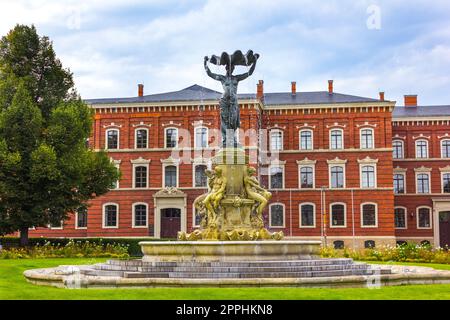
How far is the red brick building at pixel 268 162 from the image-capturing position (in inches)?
2111

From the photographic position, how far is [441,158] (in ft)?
193

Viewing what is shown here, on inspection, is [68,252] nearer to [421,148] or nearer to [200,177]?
[200,177]

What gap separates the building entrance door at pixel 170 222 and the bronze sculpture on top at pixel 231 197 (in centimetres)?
3240

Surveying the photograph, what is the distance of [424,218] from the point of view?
57.8 metres

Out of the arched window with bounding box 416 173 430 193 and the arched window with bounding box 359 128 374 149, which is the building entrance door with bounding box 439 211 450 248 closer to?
the arched window with bounding box 416 173 430 193

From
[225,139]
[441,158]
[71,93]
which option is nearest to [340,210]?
[441,158]

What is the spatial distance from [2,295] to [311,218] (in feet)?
139

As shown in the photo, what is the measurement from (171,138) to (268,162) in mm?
8239

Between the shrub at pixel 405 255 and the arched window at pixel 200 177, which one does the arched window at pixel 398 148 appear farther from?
the shrub at pixel 405 255

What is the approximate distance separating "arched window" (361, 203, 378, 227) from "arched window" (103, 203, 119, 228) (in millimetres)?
19735

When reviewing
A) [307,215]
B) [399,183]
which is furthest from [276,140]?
[399,183]

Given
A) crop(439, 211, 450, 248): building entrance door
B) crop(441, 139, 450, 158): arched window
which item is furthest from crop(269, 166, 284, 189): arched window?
crop(441, 139, 450, 158): arched window

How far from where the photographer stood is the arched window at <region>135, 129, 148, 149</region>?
54.9 m
